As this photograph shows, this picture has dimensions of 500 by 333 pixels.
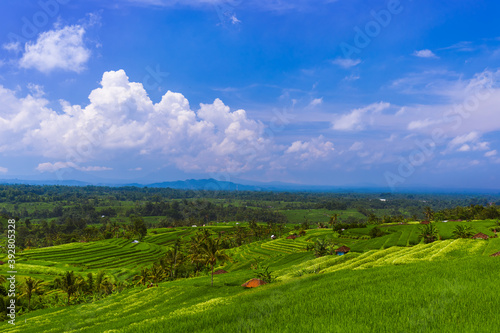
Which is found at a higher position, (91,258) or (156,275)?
(156,275)

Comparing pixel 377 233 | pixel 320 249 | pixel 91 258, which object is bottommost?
pixel 91 258

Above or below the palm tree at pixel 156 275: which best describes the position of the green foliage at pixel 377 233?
above

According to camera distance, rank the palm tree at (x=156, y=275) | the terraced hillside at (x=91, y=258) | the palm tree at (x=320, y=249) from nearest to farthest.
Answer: the palm tree at (x=156, y=275) → the palm tree at (x=320, y=249) → the terraced hillside at (x=91, y=258)

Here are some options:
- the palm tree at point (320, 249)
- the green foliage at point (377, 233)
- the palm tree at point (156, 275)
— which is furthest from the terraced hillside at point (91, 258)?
the green foliage at point (377, 233)

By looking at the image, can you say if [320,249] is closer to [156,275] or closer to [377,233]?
[377,233]

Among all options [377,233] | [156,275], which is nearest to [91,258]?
[156,275]

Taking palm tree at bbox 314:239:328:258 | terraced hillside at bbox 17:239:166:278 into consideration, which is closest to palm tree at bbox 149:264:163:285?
terraced hillside at bbox 17:239:166:278

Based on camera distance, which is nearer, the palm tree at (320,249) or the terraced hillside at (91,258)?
the palm tree at (320,249)

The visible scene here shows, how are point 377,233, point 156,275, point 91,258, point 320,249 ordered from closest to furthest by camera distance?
point 156,275 < point 320,249 < point 377,233 < point 91,258

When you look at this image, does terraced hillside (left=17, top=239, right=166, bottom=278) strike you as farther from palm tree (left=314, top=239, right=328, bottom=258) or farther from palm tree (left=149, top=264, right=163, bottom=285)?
palm tree (left=314, top=239, right=328, bottom=258)

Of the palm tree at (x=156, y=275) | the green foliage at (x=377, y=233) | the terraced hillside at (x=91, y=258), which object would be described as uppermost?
the green foliage at (x=377, y=233)

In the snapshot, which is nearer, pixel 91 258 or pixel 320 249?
pixel 320 249

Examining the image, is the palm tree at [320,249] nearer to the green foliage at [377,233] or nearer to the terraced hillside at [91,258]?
the green foliage at [377,233]

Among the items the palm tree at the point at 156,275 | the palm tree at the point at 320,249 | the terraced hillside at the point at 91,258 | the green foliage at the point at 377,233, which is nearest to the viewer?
the palm tree at the point at 156,275
